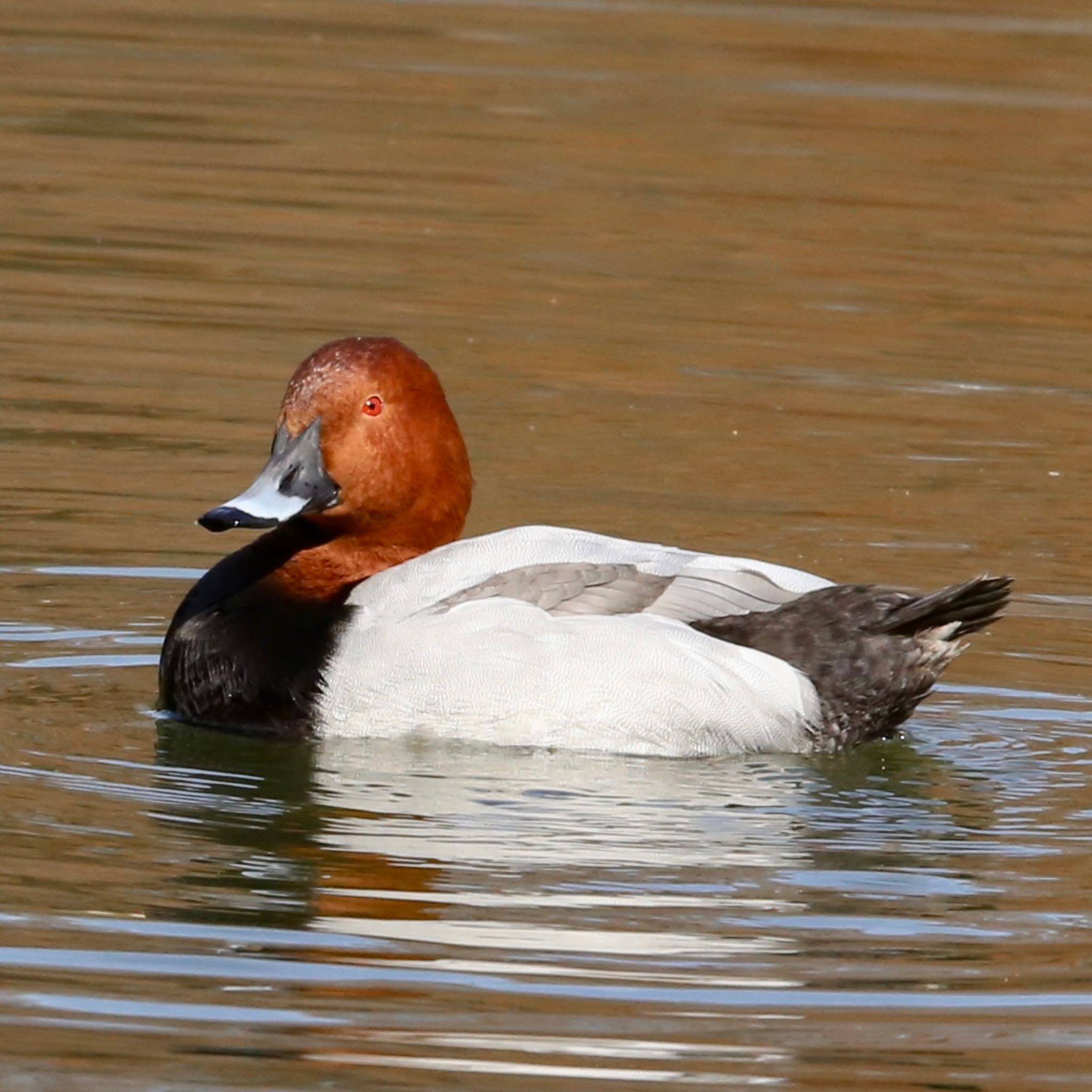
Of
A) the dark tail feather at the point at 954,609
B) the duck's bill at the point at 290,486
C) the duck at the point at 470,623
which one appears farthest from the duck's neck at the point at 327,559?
the dark tail feather at the point at 954,609

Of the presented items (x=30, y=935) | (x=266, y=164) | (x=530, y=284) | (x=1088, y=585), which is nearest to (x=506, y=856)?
(x=30, y=935)

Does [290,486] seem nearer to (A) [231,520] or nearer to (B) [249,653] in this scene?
(A) [231,520]

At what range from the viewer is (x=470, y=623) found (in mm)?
5934

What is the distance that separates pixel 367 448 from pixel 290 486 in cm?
21

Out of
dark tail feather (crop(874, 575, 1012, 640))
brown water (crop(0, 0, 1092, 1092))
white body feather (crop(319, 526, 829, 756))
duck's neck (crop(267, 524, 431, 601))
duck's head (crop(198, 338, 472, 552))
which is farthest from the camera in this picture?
duck's neck (crop(267, 524, 431, 601))

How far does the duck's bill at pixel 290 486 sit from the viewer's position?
20.1ft

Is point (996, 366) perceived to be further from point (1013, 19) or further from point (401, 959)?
point (1013, 19)

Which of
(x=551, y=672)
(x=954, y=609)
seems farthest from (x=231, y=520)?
(x=954, y=609)

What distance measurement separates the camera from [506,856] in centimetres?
529

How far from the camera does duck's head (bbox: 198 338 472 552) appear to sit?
6.30m

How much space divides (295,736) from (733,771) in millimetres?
965

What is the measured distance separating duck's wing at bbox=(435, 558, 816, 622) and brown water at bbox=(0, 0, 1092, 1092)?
1.17 ft

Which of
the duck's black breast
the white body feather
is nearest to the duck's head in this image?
the duck's black breast

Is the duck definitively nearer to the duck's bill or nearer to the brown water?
the duck's bill
